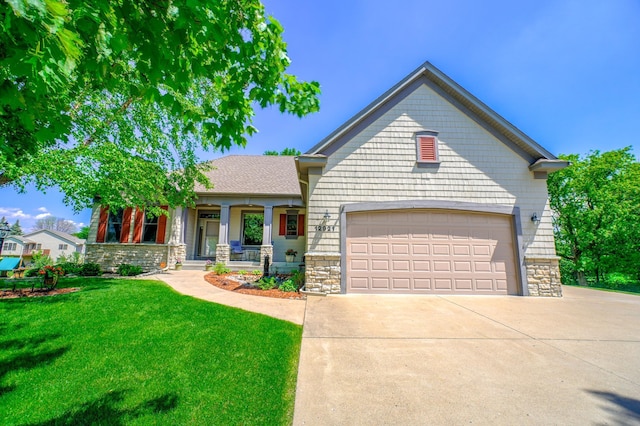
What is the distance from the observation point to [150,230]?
13.3m

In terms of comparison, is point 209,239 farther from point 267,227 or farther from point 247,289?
point 247,289

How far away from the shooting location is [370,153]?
834cm

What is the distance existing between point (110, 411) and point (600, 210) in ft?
84.5

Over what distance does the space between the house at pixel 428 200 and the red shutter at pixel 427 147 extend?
0.11 feet

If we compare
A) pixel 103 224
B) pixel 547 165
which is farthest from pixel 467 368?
pixel 103 224

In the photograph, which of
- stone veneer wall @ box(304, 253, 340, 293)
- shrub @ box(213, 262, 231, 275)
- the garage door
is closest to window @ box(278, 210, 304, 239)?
shrub @ box(213, 262, 231, 275)

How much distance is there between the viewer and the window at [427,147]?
329 inches

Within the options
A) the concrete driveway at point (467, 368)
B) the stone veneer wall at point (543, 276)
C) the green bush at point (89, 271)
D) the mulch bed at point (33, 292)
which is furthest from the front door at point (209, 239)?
the stone veneer wall at point (543, 276)

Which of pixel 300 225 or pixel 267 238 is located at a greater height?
pixel 300 225

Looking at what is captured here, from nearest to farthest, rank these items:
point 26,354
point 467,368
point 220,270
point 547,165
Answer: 1. point 467,368
2. point 26,354
3. point 547,165
4. point 220,270

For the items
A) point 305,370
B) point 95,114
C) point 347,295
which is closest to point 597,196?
point 347,295

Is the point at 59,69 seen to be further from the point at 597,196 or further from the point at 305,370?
the point at 597,196

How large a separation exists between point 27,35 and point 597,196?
26.2 meters

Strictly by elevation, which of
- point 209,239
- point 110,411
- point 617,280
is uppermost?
Answer: point 209,239
